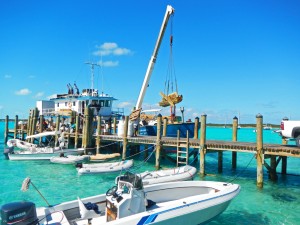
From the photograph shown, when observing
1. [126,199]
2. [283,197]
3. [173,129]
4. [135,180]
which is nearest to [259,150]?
[283,197]

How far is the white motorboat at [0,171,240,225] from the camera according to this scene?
23.2 ft

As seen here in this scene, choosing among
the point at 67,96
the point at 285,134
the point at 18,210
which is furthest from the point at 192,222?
the point at 67,96

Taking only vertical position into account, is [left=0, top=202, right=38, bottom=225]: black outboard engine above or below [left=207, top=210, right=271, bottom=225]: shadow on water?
above

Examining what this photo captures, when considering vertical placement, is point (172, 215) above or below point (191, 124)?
below

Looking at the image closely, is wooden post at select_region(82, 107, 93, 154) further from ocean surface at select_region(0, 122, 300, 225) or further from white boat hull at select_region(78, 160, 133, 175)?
white boat hull at select_region(78, 160, 133, 175)

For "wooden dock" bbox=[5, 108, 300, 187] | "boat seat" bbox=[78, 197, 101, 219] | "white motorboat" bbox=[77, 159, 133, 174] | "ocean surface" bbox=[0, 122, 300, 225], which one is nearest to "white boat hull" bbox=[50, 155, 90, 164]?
"ocean surface" bbox=[0, 122, 300, 225]

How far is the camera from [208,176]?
18375mm

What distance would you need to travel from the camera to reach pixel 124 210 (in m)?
7.87

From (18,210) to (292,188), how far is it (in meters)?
14.8

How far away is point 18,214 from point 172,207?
420cm

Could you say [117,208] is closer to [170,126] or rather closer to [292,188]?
[292,188]

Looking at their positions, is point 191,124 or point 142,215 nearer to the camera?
point 142,215

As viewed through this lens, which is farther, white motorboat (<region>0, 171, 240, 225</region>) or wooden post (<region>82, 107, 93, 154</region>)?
wooden post (<region>82, 107, 93, 154</region>)

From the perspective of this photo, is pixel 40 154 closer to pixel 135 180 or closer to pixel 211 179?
pixel 211 179
